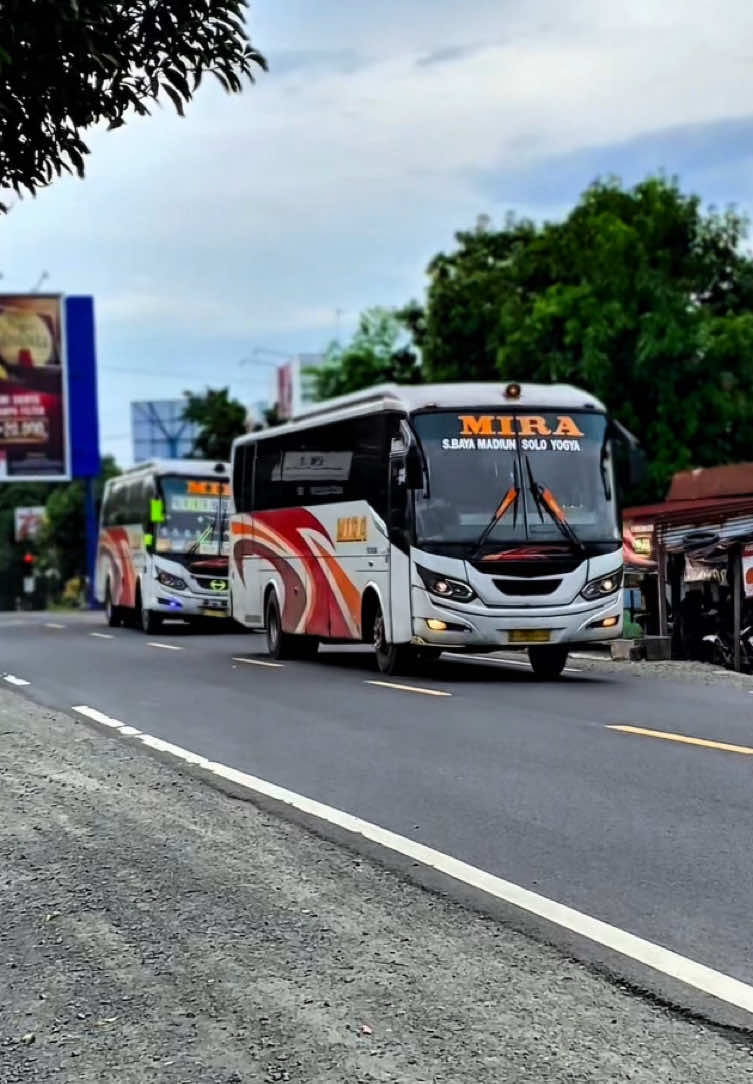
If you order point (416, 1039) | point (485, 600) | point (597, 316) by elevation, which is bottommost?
point (416, 1039)

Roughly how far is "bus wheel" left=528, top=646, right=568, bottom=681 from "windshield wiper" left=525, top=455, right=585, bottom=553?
1.43 m

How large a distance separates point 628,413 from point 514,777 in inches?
1308

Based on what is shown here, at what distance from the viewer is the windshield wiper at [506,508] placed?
18000 millimetres

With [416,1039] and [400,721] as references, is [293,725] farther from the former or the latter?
[416,1039]

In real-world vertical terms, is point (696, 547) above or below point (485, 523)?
below

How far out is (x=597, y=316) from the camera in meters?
41.6

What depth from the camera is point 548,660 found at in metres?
19.1

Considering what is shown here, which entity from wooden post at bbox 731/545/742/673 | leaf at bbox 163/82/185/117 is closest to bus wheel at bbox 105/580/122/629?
wooden post at bbox 731/545/742/673

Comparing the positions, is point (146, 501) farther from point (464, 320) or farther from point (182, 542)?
point (464, 320)

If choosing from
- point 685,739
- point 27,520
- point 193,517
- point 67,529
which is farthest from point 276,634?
point 27,520

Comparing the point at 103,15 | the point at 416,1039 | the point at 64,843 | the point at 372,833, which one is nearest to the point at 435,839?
the point at 372,833

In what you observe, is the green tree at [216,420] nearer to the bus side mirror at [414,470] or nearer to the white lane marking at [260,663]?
the white lane marking at [260,663]

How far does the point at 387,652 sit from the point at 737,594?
16.1ft

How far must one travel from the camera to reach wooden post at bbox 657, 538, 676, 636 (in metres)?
23.2
